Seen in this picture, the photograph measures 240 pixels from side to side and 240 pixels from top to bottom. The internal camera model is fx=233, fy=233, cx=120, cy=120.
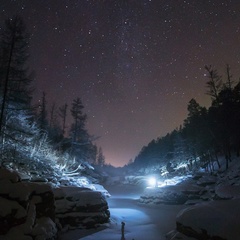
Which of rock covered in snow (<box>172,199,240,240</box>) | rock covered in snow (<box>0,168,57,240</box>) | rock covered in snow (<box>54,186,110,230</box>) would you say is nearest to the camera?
rock covered in snow (<box>0,168,57,240</box>)

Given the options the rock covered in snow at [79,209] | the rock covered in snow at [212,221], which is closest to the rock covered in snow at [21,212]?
the rock covered in snow at [79,209]

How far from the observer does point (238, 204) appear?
9789 mm

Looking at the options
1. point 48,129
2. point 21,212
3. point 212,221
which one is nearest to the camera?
point 21,212

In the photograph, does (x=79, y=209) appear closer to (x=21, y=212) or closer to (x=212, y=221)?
(x=21, y=212)

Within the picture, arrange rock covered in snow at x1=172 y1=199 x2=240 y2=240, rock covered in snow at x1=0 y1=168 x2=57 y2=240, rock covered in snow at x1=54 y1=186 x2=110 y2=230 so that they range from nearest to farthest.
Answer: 1. rock covered in snow at x1=0 y1=168 x2=57 y2=240
2. rock covered in snow at x1=172 y1=199 x2=240 y2=240
3. rock covered in snow at x1=54 y1=186 x2=110 y2=230

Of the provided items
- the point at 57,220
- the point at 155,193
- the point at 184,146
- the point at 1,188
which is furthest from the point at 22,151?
the point at 184,146

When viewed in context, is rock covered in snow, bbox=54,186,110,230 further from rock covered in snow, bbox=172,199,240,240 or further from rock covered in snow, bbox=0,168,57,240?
rock covered in snow, bbox=172,199,240,240

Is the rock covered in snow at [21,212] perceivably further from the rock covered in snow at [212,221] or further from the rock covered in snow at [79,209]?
the rock covered in snow at [212,221]

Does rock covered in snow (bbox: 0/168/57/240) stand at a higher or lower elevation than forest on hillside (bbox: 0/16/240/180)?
lower

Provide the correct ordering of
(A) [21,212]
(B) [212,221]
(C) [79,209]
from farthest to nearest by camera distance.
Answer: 1. (C) [79,209]
2. (B) [212,221]
3. (A) [21,212]

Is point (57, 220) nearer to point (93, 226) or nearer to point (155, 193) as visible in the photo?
point (93, 226)

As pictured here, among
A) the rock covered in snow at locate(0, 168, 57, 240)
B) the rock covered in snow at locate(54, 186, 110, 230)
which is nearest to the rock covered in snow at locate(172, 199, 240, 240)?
the rock covered in snow at locate(54, 186, 110, 230)

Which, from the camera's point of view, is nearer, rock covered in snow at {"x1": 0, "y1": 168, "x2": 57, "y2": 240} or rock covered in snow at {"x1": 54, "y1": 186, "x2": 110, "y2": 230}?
rock covered in snow at {"x1": 0, "y1": 168, "x2": 57, "y2": 240}

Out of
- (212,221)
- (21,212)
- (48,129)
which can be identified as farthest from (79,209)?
(48,129)
